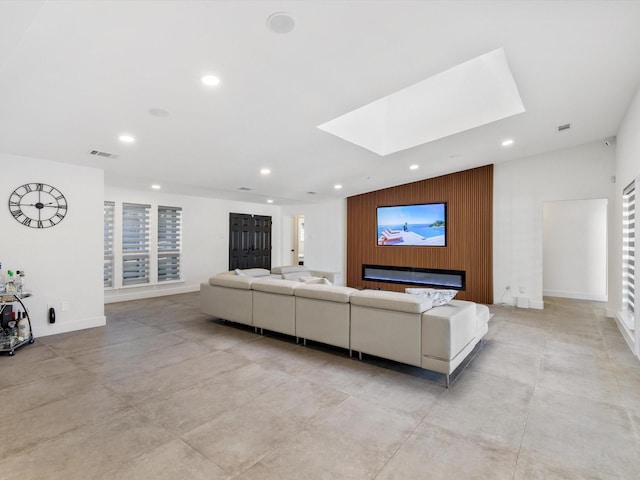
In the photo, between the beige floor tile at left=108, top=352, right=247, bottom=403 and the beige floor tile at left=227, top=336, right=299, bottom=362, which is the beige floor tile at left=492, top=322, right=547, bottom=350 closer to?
the beige floor tile at left=227, top=336, right=299, bottom=362

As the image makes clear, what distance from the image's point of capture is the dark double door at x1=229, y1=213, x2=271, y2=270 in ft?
30.3

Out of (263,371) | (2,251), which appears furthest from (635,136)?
(2,251)

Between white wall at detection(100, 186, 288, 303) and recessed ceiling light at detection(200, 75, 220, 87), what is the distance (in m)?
5.05

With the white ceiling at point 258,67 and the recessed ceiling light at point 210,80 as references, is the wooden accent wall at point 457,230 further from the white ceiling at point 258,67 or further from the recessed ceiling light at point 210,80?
the recessed ceiling light at point 210,80

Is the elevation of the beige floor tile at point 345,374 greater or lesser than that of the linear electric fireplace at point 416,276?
lesser

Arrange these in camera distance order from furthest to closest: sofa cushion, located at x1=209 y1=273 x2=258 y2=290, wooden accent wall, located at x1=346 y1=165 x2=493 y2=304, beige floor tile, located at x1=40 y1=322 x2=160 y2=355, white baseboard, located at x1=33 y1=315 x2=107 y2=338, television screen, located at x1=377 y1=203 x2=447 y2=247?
television screen, located at x1=377 y1=203 x2=447 y2=247, wooden accent wall, located at x1=346 y1=165 x2=493 y2=304, sofa cushion, located at x1=209 y1=273 x2=258 y2=290, white baseboard, located at x1=33 y1=315 x2=107 y2=338, beige floor tile, located at x1=40 y1=322 x2=160 y2=355

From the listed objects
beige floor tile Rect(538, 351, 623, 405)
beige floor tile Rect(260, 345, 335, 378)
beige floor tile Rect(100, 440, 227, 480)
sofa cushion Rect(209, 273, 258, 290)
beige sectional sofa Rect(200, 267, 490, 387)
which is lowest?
beige floor tile Rect(100, 440, 227, 480)

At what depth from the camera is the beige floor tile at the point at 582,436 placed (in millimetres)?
1955

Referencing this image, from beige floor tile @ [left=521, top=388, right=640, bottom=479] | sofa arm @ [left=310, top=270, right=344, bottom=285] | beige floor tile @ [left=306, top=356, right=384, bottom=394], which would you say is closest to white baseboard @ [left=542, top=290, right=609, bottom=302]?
sofa arm @ [left=310, top=270, right=344, bottom=285]

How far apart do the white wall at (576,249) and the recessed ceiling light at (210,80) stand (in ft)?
24.5

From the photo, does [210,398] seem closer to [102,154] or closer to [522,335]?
[102,154]

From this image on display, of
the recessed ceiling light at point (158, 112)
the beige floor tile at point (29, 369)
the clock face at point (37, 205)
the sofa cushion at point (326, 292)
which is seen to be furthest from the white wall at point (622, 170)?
the clock face at point (37, 205)

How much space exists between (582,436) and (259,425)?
2249mm

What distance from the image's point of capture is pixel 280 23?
2.20 meters
